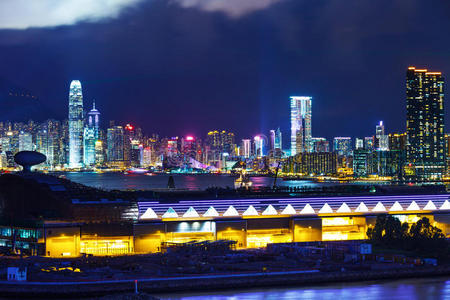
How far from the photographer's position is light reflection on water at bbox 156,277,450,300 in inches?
689

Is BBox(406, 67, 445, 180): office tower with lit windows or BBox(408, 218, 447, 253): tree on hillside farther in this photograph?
BBox(406, 67, 445, 180): office tower with lit windows

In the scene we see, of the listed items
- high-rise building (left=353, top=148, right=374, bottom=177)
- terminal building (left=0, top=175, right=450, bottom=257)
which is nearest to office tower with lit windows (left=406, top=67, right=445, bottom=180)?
high-rise building (left=353, top=148, right=374, bottom=177)

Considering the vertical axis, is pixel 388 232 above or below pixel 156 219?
below

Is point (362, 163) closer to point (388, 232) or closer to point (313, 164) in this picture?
point (313, 164)

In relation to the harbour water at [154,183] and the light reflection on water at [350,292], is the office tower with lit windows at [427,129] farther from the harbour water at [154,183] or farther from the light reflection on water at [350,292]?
the light reflection on water at [350,292]

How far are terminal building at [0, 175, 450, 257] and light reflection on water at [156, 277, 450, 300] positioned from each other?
559 cm

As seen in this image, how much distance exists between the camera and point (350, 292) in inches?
719

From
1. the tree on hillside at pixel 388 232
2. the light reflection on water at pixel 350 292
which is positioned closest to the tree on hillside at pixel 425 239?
the tree on hillside at pixel 388 232

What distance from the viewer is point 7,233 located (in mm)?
22875

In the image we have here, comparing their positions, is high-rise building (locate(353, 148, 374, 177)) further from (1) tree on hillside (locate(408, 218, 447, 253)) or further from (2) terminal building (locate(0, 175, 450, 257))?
(1) tree on hillside (locate(408, 218, 447, 253))

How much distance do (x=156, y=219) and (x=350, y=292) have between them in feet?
24.1

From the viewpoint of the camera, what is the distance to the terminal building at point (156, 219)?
72.7 feet

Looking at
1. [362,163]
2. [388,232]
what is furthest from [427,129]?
[388,232]

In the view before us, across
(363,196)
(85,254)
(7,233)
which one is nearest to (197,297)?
(85,254)
